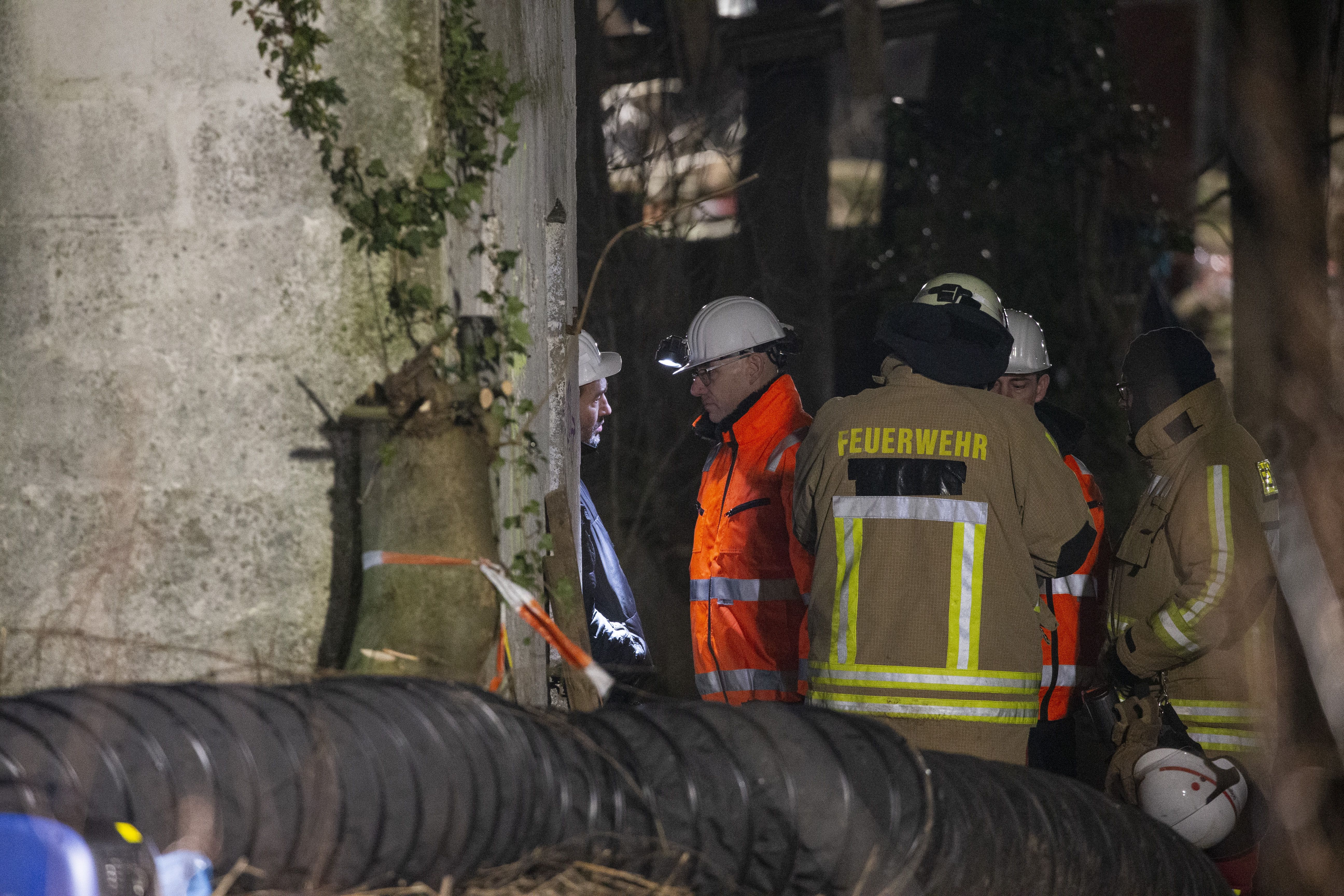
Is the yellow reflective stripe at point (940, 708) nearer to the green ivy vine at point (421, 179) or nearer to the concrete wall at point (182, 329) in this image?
the green ivy vine at point (421, 179)

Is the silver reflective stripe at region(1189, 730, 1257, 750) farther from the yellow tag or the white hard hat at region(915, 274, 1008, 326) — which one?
the white hard hat at region(915, 274, 1008, 326)

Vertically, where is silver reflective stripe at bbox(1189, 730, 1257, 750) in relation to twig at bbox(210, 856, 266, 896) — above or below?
below

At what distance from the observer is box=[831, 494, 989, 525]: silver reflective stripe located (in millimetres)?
3203

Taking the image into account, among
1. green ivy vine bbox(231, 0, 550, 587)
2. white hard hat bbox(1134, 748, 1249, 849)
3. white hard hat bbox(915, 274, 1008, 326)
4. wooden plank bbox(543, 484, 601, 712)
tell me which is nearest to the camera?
green ivy vine bbox(231, 0, 550, 587)

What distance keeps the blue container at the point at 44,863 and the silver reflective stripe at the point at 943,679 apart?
1953 mm

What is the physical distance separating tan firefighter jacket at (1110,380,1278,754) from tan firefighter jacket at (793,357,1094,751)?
548 millimetres

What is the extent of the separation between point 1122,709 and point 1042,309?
6431 mm

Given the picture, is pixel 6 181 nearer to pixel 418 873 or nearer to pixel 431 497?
pixel 431 497

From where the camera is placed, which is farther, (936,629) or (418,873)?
(936,629)

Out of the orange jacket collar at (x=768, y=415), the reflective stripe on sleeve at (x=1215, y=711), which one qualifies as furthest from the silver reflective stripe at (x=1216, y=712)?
the orange jacket collar at (x=768, y=415)

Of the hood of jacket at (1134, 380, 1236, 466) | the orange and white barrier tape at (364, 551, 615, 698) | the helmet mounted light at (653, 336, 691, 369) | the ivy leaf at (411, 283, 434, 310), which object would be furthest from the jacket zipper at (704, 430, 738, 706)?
the ivy leaf at (411, 283, 434, 310)

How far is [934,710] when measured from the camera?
3176 millimetres

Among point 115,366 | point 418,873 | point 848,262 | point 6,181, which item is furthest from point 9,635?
point 848,262

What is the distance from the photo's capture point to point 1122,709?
12.4 feet
